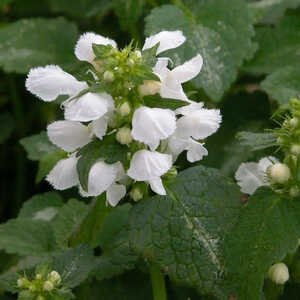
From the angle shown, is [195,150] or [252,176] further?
[252,176]

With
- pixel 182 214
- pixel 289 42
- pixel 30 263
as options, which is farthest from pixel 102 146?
pixel 289 42

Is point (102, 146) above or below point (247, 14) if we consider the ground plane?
above

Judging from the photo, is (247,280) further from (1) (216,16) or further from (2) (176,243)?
(1) (216,16)

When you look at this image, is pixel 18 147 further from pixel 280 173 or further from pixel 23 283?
pixel 280 173

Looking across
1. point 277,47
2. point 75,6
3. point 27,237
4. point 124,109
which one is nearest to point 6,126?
point 75,6

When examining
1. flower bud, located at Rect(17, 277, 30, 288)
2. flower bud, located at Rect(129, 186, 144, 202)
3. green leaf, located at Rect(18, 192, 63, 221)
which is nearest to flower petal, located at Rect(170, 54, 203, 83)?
flower bud, located at Rect(129, 186, 144, 202)
